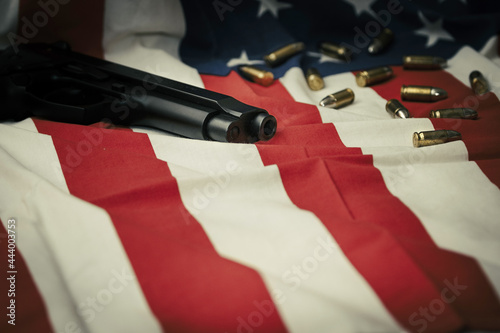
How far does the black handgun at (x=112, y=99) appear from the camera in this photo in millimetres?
1091

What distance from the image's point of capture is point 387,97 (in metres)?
1.51

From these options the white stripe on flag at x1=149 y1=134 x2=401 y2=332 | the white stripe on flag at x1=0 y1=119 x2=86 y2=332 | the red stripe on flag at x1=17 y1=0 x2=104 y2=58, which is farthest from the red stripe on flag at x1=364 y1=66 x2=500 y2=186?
the red stripe on flag at x1=17 y1=0 x2=104 y2=58

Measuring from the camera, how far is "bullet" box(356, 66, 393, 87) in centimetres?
157

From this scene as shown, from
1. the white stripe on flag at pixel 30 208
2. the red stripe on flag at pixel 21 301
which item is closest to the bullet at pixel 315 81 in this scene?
the white stripe on flag at pixel 30 208

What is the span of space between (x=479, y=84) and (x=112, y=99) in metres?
1.16

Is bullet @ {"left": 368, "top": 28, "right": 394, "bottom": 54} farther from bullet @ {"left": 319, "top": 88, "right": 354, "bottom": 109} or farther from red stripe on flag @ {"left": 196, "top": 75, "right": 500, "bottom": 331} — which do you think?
red stripe on flag @ {"left": 196, "top": 75, "right": 500, "bottom": 331}

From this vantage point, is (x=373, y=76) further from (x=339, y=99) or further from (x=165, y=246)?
(x=165, y=246)

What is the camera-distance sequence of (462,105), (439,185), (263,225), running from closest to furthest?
(263,225), (439,185), (462,105)

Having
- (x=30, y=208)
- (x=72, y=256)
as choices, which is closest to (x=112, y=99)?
(x=30, y=208)

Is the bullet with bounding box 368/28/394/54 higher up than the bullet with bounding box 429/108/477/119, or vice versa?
the bullet with bounding box 429/108/477/119

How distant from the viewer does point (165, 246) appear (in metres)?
0.79

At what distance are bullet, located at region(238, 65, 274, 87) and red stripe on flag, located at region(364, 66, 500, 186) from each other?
1.24ft

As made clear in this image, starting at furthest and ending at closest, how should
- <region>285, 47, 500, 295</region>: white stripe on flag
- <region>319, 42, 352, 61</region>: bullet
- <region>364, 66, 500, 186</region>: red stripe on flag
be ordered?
<region>319, 42, 352, 61</region>: bullet
<region>364, 66, 500, 186</region>: red stripe on flag
<region>285, 47, 500, 295</region>: white stripe on flag

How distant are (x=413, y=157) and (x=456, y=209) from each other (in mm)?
178
